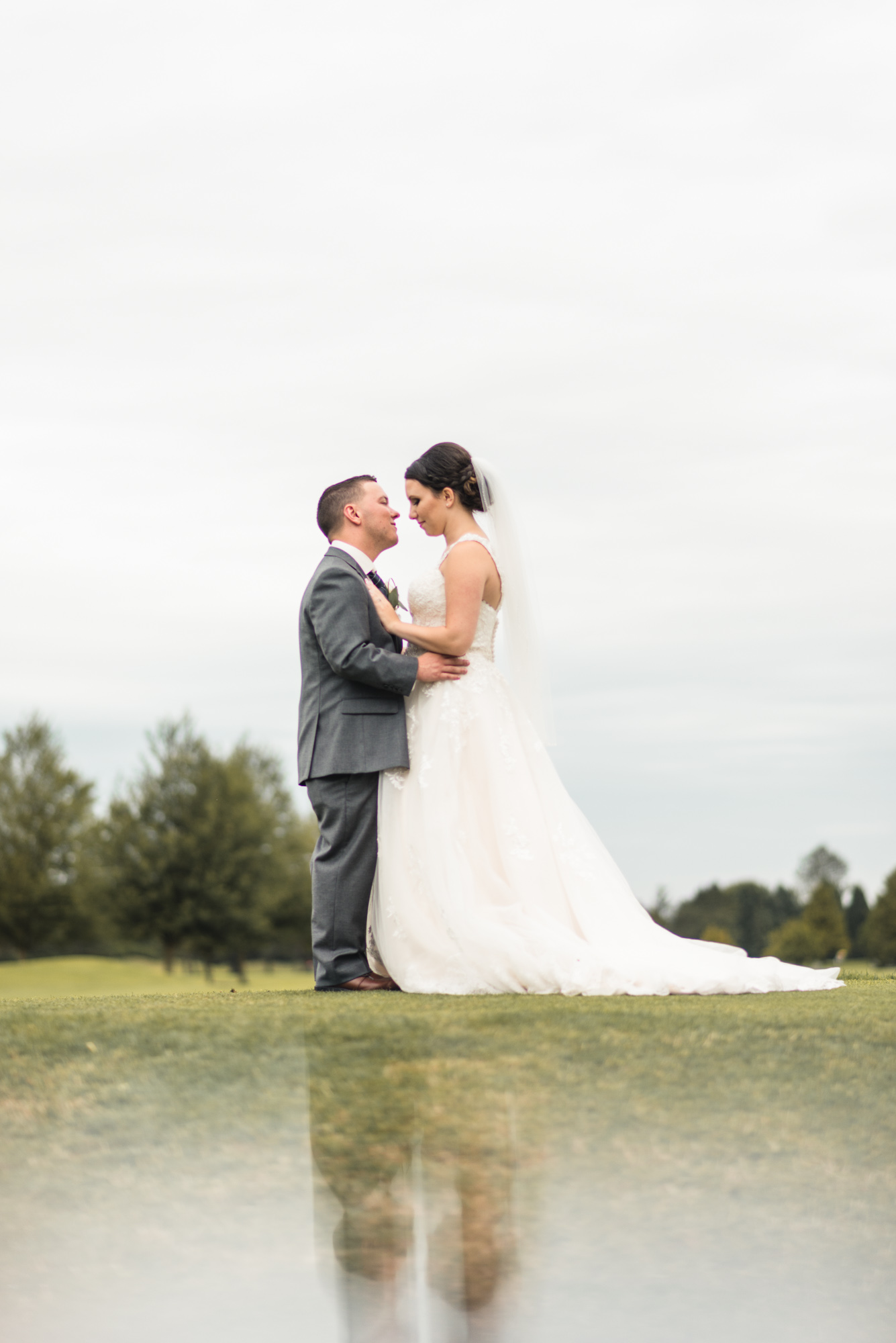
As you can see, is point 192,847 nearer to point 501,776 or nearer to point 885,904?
point 885,904

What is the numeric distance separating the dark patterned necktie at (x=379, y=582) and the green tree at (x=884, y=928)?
5777 cm

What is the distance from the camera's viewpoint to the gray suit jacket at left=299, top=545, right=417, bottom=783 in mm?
6680

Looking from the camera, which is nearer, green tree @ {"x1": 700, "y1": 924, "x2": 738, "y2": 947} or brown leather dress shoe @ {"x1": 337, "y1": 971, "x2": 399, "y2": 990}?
brown leather dress shoe @ {"x1": 337, "y1": 971, "x2": 399, "y2": 990}

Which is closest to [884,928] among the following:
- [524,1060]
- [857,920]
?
[857,920]

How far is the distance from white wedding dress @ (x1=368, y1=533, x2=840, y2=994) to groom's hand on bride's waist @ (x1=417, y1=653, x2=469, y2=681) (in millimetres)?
78

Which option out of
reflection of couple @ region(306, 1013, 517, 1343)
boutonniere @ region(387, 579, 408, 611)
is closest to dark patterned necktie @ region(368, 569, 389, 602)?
boutonniere @ region(387, 579, 408, 611)

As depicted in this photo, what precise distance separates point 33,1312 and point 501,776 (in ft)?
12.2

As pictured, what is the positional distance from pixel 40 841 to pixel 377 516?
151 feet

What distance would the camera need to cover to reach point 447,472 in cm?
704

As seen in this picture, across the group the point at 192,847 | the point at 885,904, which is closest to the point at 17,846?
the point at 192,847

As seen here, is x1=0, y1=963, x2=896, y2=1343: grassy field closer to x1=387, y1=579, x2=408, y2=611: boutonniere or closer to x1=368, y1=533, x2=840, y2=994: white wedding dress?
x1=368, y1=533, x2=840, y2=994: white wedding dress

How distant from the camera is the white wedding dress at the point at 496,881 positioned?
618cm

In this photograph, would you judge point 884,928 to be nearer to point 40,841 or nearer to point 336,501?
point 40,841

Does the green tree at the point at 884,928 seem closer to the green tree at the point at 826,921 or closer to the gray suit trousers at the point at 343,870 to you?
the green tree at the point at 826,921
